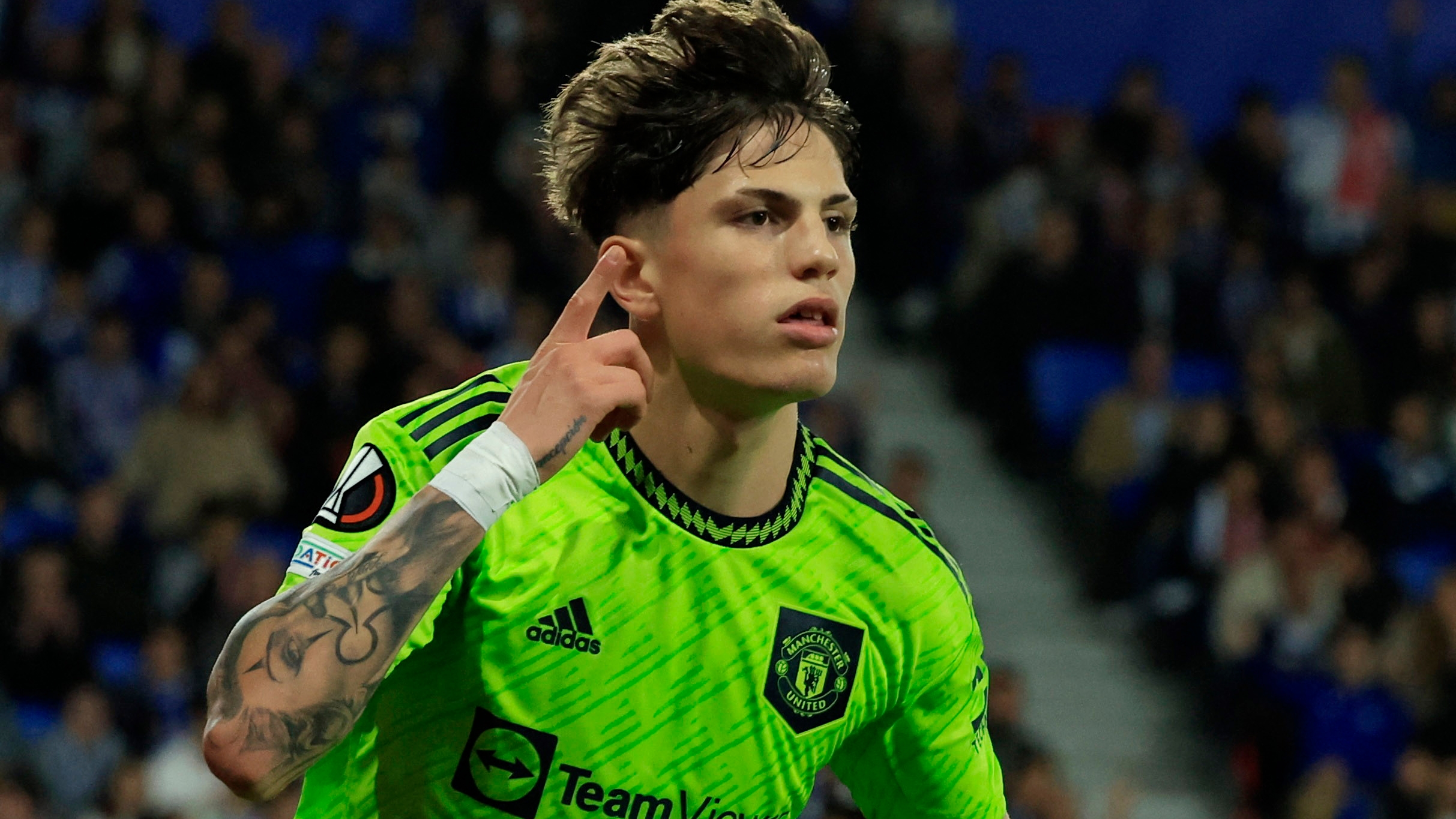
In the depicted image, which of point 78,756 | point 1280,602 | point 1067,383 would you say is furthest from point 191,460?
point 1280,602

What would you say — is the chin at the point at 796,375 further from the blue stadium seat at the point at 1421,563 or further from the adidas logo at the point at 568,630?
the blue stadium seat at the point at 1421,563

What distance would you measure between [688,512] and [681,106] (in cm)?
75

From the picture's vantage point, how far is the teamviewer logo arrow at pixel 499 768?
10.9ft

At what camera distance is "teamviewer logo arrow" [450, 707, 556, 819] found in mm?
3312

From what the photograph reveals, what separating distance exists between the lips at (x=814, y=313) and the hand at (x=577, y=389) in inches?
11.3

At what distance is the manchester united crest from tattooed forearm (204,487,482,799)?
2.60ft

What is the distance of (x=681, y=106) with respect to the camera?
346 centimetres

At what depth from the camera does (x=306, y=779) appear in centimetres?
340

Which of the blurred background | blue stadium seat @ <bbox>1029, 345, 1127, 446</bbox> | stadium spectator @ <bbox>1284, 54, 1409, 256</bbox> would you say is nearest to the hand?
the blurred background

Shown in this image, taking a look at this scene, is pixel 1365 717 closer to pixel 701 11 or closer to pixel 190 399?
pixel 190 399

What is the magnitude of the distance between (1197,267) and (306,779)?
32.0 ft

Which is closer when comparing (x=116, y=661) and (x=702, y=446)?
(x=702, y=446)

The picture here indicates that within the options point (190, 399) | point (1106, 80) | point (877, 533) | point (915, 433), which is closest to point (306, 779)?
point (877, 533)

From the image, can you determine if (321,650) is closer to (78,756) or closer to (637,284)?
(637,284)
